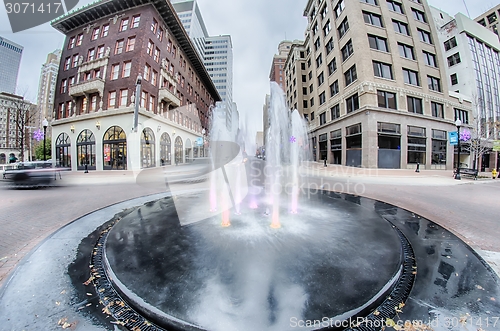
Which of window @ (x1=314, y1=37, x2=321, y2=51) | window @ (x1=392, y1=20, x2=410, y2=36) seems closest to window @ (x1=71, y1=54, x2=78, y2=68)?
window @ (x1=314, y1=37, x2=321, y2=51)

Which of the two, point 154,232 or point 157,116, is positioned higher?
point 157,116

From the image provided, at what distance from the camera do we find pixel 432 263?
11.0ft

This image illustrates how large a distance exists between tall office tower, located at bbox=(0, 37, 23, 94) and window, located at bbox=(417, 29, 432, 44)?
7042 cm

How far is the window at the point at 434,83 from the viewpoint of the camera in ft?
85.3

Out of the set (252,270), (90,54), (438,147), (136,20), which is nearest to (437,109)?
(438,147)

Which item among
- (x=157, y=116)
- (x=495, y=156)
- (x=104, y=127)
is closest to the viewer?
(x=104, y=127)

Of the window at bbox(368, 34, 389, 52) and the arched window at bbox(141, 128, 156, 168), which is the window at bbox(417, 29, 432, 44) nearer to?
the window at bbox(368, 34, 389, 52)

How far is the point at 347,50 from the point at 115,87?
3167 centimetres

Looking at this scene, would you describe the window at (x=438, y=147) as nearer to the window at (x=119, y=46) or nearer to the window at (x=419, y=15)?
the window at (x=419, y=15)

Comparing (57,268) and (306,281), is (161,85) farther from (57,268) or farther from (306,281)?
(306,281)

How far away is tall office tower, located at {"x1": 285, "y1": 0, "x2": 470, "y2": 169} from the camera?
23.2m

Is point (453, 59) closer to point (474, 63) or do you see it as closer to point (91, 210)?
point (474, 63)

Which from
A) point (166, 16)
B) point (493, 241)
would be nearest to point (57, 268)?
point (493, 241)

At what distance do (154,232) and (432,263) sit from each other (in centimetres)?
584
